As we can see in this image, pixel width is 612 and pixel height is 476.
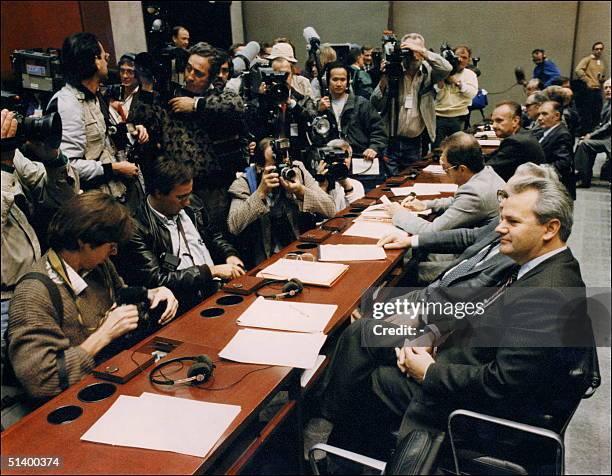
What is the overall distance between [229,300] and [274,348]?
1.47ft

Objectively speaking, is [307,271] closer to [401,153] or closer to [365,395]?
[365,395]

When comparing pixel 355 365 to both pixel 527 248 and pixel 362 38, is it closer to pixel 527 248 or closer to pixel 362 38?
pixel 527 248

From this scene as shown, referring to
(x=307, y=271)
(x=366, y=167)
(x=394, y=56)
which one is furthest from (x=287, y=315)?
(x=394, y=56)

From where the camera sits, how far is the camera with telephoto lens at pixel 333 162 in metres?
3.12

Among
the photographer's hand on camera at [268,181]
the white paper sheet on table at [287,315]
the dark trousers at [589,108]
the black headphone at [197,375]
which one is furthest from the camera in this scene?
the dark trousers at [589,108]

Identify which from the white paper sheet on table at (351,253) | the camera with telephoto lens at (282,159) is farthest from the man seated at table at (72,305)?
the camera with telephoto lens at (282,159)

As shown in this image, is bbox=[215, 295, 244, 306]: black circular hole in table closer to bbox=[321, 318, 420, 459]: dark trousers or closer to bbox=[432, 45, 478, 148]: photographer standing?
bbox=[321, 318, 420, 459]: dark trousers

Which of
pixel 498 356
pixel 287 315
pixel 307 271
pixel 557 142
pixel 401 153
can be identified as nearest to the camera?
pixel 498 356

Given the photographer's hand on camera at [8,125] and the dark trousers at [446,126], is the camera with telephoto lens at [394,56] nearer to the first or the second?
the dark trousers at [446,126]

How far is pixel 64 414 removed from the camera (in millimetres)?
1342

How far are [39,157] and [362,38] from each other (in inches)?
338

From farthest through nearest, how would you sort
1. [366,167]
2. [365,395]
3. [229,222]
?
[366,167]
[229,222]
[365,395]

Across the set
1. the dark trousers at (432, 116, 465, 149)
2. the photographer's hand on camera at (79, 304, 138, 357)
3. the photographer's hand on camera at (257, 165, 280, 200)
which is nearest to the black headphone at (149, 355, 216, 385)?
the photographer's hand on camera at (79, 304, 138, 357)

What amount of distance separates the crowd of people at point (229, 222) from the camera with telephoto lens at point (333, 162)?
12 mm
